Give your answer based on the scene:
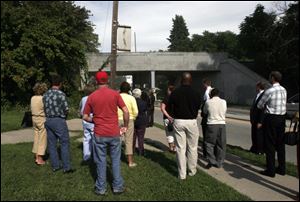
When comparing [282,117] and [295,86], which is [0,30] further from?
[295,86]

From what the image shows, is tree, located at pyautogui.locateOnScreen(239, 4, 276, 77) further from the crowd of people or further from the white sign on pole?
the crowd of people

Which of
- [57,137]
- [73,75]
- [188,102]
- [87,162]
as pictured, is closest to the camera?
[188,102]

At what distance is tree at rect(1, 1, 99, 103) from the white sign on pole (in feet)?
35.8

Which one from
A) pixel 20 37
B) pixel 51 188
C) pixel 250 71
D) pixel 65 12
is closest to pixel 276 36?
pixel 250 71

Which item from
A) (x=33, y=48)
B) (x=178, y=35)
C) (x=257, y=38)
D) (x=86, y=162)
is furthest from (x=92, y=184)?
(x=178, y=35)

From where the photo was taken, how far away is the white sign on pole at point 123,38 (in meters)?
11.2

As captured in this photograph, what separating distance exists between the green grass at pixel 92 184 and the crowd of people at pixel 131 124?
0.23 m

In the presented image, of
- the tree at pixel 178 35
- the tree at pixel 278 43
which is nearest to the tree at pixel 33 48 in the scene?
the tree at pixel 278 43

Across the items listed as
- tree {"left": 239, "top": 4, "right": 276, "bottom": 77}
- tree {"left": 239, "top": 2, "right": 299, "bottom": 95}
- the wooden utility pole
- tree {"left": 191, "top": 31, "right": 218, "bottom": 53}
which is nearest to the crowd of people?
the wooden utility pole

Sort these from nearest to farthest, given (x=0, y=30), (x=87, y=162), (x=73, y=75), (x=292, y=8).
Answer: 1. (x=87, y=162)
2. (x=0, y=30)
3. (x=73, y=75)
4. (x=292, y=8)

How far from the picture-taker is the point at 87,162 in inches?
337

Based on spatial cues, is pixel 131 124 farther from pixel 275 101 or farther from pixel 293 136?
pixel 293 136

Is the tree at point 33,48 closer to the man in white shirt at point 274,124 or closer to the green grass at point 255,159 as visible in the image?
the green grass at point 255,159

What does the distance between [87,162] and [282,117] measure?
3.81 meters
